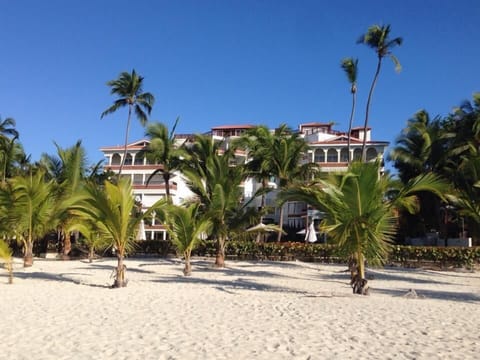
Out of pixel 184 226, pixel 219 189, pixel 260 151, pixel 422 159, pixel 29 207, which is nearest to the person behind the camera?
pixel 184 226

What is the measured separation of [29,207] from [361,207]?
13844mm

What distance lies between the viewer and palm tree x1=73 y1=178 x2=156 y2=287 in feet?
41.4

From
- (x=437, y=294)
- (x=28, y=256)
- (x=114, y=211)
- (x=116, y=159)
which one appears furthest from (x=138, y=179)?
(x=437, y=294)

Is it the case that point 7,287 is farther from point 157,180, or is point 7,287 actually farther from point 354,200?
point 157,180

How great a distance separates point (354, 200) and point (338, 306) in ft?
8.48

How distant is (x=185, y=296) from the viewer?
444 inches

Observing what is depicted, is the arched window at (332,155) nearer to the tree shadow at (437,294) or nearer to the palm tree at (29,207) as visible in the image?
the palm tree at (29,207)

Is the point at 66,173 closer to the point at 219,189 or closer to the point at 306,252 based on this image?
the point at 219,189

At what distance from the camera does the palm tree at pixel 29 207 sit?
1806cm

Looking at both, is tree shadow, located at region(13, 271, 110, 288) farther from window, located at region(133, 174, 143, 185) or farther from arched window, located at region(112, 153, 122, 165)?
arched window, located at region(112, 153, 122, 165)

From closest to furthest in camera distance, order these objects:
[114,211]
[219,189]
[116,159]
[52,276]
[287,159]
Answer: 1. [114,211]
2. [52,276]
3. [219,189]
4. [287,159]
5. [116,159]

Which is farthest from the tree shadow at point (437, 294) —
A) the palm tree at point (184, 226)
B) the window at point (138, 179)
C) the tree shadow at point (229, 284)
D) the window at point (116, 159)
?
the window at point (116, 159)

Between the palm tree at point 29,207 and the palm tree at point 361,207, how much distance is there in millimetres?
11102

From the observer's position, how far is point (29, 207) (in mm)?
18609
